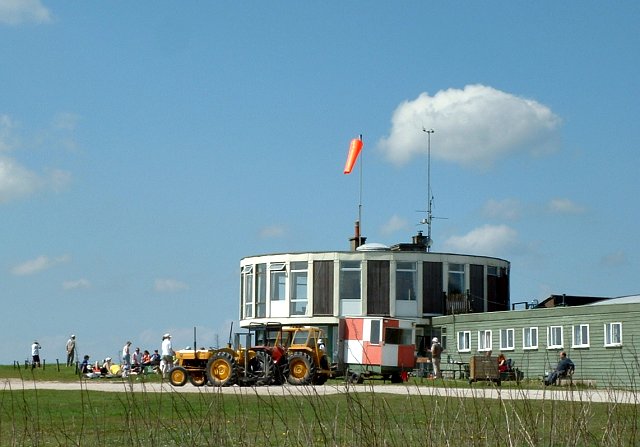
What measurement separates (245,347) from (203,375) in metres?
1.95

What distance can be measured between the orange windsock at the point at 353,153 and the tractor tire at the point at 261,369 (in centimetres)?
3160

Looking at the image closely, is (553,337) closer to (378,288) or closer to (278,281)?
(378,288)

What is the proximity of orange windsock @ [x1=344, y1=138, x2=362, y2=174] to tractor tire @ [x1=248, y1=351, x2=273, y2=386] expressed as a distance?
104 feet

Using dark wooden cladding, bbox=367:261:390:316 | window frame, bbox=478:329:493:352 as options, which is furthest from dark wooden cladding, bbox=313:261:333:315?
window frame, bbox=478:329:493:352

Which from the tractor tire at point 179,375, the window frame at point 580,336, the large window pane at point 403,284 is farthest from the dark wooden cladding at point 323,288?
the tractor tire at point 179,375

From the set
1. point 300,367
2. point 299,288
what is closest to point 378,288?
point 299,288

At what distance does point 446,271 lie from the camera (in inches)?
2277

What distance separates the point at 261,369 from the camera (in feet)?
113

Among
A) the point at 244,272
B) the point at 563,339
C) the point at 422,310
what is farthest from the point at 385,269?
the point at 563,339

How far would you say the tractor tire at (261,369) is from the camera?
34.0 metres

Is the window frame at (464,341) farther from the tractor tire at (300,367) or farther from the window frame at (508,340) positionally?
the tractor tire at (300,367)

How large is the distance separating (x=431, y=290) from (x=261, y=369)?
947 inches

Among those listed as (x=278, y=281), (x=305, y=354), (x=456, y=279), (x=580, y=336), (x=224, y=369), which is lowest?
(x=224, y=369)

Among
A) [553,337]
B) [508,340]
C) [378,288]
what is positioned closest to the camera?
[553,337]
